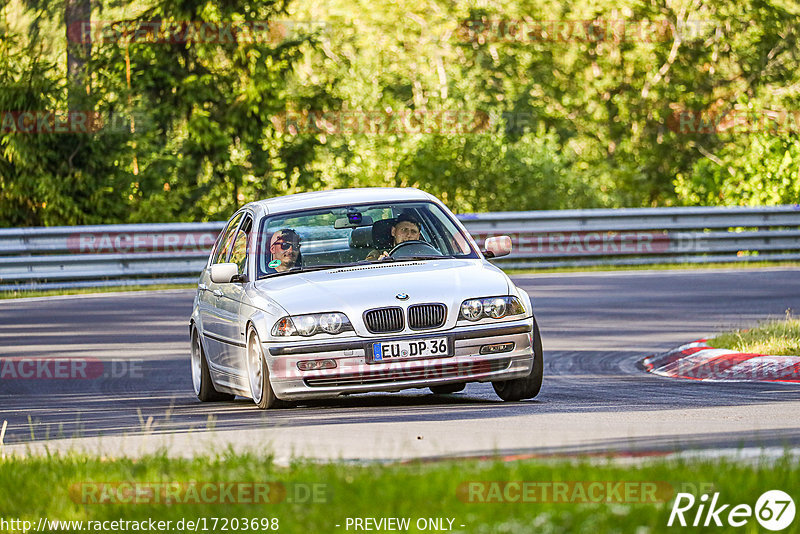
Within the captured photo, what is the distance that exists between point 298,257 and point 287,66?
22.1 meters

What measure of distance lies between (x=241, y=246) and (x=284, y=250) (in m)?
0.77

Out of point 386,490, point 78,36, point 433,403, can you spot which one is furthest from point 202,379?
point 78,36

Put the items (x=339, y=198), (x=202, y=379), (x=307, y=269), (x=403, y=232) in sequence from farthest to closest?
(x=202, y=379) → (x=339, y=198) → (x=403, y=232) → (x=307, y=269)

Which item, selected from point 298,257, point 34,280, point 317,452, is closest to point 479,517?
point 317,452

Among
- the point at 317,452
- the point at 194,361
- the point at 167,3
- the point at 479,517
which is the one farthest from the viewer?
the point at 167,3

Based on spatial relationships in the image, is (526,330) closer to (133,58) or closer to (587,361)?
(587,361)

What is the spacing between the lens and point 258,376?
10.3 meters

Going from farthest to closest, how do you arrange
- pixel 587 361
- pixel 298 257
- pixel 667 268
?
A: 1. pixel 667 268
2. pixel 587 361
3. pixel 298 257

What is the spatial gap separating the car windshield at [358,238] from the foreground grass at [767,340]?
2.90m

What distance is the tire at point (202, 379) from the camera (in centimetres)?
1173

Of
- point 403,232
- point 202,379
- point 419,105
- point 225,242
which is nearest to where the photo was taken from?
point 403,232

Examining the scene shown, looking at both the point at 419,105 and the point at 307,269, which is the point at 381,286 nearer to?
the point at 307,269

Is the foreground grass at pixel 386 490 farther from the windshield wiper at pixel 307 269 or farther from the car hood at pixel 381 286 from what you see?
the windshield wiper at pixel 307 269

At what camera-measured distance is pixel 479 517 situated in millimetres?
5266
